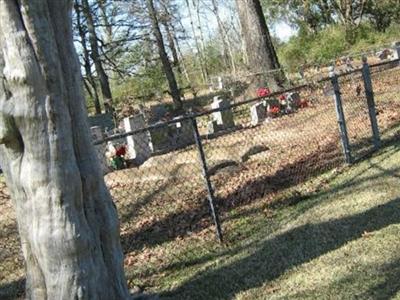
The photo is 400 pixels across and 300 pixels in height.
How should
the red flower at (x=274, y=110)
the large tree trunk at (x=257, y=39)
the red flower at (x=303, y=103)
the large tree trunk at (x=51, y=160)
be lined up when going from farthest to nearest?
the large tree trunk at (x=257, y=39)
the red flower at (x=303, y=103)
the red flower at (x=274, y=110)
the large tree trunk at (x=51, y=160)

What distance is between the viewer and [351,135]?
11180mm

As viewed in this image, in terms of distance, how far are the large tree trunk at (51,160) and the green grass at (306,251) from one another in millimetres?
1360

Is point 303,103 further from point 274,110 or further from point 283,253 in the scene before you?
point 283,253

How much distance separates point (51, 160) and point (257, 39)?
51.9 feet

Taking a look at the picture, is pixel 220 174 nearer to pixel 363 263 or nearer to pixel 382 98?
pixel 363 263

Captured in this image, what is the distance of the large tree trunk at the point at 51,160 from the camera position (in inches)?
149

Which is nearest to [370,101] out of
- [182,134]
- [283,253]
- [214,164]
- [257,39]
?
[214,164]

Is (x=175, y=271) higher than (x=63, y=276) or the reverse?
the reverse

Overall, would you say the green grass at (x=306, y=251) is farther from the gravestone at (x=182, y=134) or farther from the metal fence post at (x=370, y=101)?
the gravestone at (x=182, y=134)

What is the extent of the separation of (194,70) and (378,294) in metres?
54.2

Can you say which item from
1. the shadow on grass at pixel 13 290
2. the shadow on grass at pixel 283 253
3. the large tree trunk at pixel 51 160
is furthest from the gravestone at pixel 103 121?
the large tree trunk at pixel 51 160

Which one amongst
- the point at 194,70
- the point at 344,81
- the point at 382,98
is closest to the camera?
the point at 382,98

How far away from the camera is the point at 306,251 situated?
18.2 ft

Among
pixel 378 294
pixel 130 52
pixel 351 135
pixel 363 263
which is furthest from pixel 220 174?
pixel 130 52
